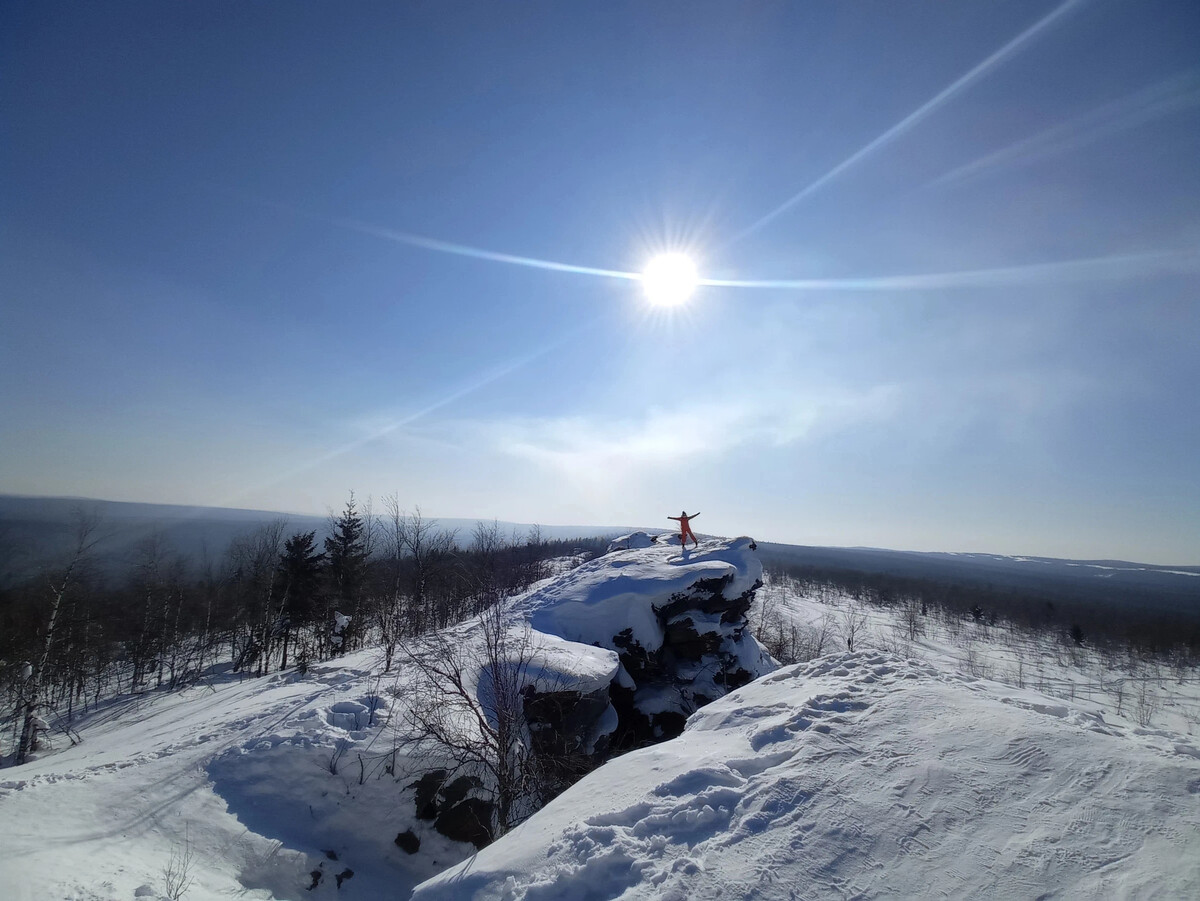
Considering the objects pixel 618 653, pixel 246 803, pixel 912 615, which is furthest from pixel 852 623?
pixel 246 803

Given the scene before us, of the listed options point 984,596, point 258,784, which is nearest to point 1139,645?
point 984,596

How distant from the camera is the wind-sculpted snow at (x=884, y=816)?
3.28m

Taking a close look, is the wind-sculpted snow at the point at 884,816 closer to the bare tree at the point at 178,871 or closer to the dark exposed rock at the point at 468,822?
the bare tree at the point at 178,871

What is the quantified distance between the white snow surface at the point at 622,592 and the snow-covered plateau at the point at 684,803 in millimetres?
4119

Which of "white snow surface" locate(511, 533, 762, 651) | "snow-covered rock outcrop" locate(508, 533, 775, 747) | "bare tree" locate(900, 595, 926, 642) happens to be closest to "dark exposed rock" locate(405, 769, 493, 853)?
"snow-covered rock outcrop" locate(508, 533, 775, 747)

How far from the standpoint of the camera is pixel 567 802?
558 centimetres

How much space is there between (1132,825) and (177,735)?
15.5m

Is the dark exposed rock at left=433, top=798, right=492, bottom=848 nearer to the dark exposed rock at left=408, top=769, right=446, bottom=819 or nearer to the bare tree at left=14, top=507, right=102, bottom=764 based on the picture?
the dark exposed rock at left=408, top=769, right=446, bottom=819

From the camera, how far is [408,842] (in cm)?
930

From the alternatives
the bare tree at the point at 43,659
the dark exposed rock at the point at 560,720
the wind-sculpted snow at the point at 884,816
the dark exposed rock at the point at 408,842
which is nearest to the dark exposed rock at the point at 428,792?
the dark exposed rock at the point at 408,842

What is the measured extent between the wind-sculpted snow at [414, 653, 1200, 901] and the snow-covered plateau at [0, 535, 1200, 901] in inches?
0.7

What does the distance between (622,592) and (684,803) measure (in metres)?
14.4

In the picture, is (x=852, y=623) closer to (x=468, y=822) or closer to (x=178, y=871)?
(x=468, y=822)

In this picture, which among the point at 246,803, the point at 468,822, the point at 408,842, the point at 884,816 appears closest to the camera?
the point at 884,816
